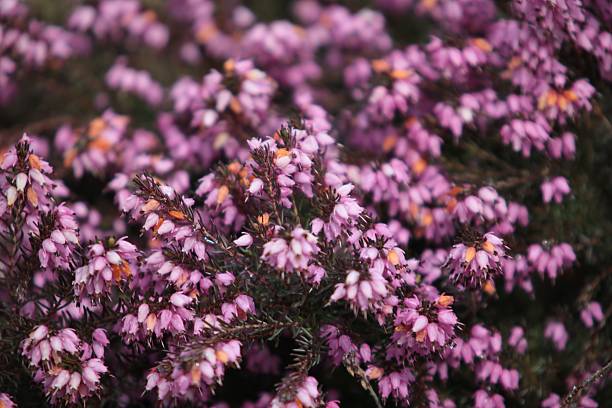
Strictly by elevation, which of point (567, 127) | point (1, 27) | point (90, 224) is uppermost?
point (567, 127)

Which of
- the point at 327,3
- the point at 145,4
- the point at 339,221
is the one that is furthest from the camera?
the point at 327,3

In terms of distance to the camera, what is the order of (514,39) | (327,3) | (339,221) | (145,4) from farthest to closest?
(327,3) → (145,4) → (514,39) → (339,221)

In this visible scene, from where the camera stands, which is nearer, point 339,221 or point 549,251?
point 339,221

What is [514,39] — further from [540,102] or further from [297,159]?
[297,159]

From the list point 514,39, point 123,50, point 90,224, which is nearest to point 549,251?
point 514,39

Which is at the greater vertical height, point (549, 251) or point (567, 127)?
point (567, 127)

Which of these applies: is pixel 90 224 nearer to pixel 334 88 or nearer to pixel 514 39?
pixel 334 88

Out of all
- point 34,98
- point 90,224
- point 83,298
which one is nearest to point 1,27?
point 34,98
